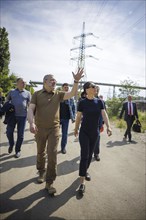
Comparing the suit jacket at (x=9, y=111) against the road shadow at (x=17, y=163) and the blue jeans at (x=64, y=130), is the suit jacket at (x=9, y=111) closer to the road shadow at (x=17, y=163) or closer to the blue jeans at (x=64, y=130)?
the road shadow at (x=17, y=163)

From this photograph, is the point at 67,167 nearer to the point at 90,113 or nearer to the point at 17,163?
the point at 17,163

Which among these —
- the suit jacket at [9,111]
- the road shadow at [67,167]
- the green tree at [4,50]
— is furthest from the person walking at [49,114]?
the green tree at [4,50]

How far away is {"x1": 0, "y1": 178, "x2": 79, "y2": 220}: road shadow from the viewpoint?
2923 mm

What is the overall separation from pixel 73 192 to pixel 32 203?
871 mm

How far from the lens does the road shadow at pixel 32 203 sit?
2923mm

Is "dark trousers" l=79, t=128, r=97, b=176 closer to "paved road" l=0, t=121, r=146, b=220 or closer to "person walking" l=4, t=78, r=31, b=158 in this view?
"paved road" l=0, t=121, r=146, b=220

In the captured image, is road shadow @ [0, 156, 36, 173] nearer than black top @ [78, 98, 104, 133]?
No

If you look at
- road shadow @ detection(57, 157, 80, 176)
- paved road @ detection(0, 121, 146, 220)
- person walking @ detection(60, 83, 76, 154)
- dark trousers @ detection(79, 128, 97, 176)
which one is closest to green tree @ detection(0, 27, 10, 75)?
person walking @ detection(60, 83, 76, 154)

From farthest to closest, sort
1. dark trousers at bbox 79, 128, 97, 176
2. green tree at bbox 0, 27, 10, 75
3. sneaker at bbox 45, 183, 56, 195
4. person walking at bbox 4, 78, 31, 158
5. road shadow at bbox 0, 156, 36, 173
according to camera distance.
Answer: green tree at bbox 0, 27, 10, 75, person walking at bbox 4, 78, 31, 158, road shadow at bbox 0, 156, 36, 173, dark trousers at bbox 79, 128, 97, 176, sneaker at bbox 45, 183, 56, 195

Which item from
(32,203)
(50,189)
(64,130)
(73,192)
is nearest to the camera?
(32,203)

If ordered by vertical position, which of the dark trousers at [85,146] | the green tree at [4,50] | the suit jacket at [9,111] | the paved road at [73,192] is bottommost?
the paved road at [73,192]

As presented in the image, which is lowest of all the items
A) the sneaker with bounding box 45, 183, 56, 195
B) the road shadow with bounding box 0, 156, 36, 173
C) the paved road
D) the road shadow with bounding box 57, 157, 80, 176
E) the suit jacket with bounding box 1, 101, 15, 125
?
the paved road

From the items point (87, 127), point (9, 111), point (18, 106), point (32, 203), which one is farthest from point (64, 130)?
point (32, 203)

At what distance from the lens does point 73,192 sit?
371cm
